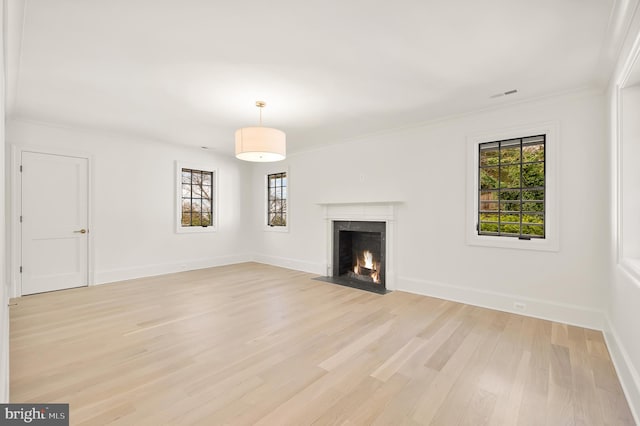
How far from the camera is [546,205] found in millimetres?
3625

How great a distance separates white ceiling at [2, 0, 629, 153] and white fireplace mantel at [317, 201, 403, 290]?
1.59 meters

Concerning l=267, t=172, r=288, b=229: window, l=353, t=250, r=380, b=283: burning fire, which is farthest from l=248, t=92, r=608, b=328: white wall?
l=353, t=250, r=380, b=283: burning fire

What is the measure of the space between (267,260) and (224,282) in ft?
6.44

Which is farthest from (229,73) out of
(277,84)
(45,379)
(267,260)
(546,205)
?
(267,260)

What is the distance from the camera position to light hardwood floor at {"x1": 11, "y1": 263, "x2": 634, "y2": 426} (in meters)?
1.93

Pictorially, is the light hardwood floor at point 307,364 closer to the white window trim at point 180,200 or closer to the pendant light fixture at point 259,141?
the pendant light fixture at point 259,141

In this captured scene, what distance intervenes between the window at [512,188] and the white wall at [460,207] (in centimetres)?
22

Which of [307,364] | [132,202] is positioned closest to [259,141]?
[307,364]

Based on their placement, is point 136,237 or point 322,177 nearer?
point 136,237

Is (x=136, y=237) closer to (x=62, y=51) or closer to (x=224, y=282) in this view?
(x=224, y=282)

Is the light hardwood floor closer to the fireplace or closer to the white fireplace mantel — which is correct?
the white fireplace mantel

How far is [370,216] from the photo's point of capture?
529 cm

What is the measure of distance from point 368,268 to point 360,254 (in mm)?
320

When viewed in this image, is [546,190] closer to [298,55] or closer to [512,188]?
[512,188]
